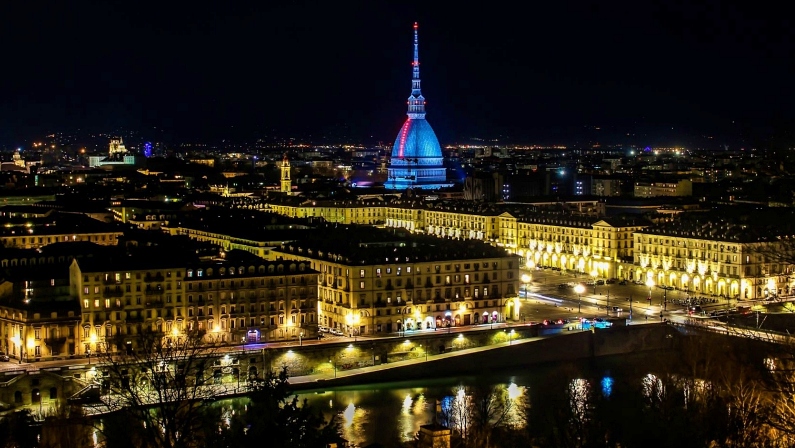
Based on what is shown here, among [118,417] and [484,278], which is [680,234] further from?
[118,417]

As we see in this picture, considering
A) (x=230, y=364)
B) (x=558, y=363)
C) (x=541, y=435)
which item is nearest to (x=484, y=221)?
(x=558, y=363)

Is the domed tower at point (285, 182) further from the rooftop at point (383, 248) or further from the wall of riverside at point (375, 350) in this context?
the wall of riverside at point (375, 350)

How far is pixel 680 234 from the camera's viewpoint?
50.6m

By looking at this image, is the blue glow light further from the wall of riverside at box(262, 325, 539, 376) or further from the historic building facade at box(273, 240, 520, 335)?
the historic building facade at box(273, 240, 520, 335)

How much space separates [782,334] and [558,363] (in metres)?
6.12

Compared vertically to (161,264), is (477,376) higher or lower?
lower

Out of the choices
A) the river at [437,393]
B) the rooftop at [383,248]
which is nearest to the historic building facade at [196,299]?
the rooftop at [383,248]

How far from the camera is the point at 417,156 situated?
97438mm

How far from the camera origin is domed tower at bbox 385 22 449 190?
316ft

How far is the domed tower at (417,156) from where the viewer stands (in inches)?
3794

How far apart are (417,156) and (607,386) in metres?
63.9

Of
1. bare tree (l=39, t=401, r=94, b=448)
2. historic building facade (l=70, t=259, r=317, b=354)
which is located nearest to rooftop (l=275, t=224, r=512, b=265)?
historic building facade (l=70, t=259, r=317, b=354)

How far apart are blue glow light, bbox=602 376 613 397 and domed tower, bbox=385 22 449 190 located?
60225 millimetres

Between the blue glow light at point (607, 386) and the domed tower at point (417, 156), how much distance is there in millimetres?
60225
